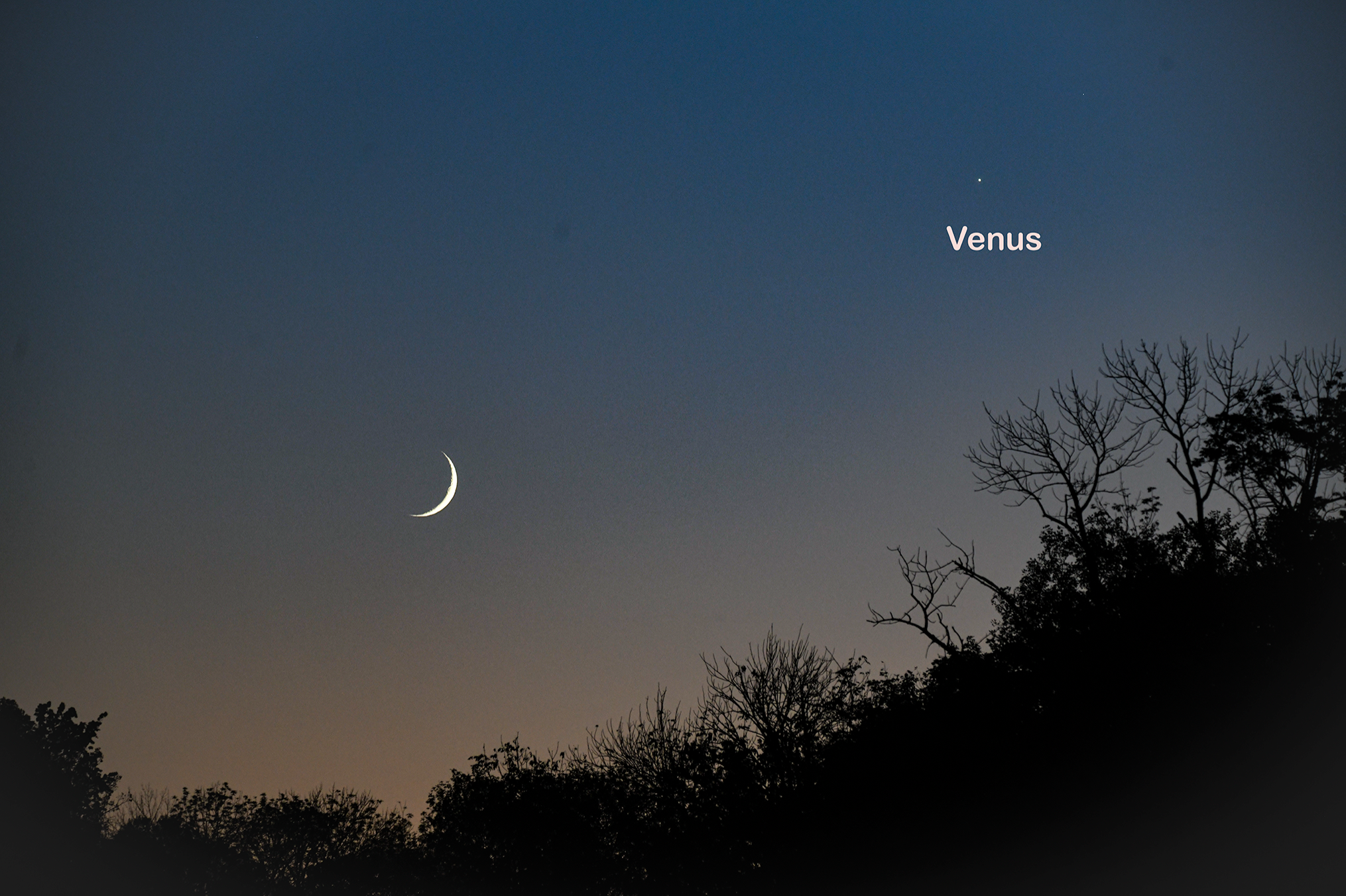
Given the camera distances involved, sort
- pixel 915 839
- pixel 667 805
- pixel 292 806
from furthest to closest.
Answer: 1. pixel 292 806
2. pixel 667 805
3. pixel 915 839

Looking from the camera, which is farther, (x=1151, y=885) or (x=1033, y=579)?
(x=1033, y=579)

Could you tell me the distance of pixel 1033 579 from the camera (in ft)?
77.3

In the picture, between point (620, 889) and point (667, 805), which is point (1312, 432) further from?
point (620, 889)

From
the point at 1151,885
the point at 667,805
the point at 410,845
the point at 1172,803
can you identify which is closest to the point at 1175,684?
the point at 1172,803

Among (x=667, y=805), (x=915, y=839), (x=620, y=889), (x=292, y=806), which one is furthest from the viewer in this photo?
(x=292, y=806)

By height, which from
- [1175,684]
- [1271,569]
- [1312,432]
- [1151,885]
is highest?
[1312,432]

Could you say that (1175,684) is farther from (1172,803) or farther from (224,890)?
(224,890)

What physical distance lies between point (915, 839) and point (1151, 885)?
16.7 ft

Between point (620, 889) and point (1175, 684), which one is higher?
point (1175, 684)

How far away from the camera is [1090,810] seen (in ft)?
65.9

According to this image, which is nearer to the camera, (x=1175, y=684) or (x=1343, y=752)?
(x=1343, y=752)

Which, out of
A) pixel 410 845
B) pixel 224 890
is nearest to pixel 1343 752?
pixel 410 845

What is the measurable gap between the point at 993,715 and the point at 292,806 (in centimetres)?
4526

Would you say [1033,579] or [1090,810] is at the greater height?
[1033,579]
